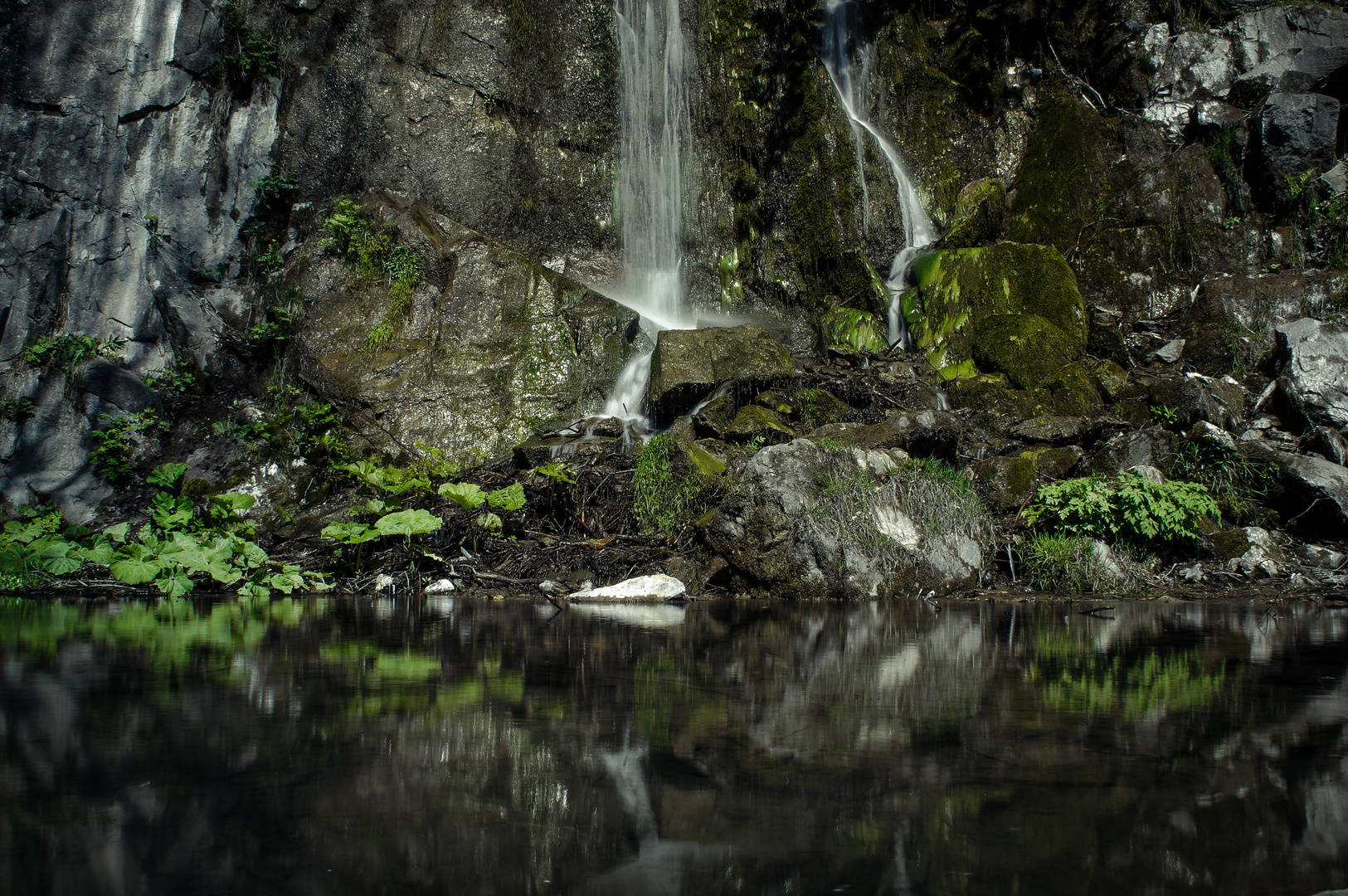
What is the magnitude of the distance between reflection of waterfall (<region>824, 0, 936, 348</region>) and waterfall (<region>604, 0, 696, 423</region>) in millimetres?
2871

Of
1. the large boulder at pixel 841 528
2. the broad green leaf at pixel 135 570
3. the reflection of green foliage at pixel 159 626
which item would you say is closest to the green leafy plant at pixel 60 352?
the broad green leaf at pixel 135 570

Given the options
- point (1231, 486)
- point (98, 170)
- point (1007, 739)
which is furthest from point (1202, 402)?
point (98, 170)

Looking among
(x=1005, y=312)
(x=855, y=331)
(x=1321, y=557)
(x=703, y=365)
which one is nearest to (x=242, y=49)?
(x=703, y=365)

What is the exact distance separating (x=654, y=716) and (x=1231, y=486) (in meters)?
8.11

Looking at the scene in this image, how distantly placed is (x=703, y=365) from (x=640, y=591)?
14.8ft

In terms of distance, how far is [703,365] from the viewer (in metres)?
8.88

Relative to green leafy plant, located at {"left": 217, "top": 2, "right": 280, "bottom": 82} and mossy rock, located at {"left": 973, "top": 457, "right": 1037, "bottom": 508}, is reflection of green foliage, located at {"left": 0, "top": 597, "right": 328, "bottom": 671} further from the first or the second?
green leafy plant, located at {"left": 217, "top": 2, "right": 280, "bottom": 82}

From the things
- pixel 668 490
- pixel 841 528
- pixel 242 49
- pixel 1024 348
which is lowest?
pixel 841 528

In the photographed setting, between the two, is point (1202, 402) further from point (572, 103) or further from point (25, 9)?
point (25, 9)

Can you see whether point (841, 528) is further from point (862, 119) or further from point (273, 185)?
point (862, 119)

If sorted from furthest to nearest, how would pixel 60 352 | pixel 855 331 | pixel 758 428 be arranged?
1. pixel 855 331
2. pixel 60 352
3. pixel 758 428

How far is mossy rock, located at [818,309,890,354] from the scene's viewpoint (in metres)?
10.9

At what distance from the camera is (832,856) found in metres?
0.84

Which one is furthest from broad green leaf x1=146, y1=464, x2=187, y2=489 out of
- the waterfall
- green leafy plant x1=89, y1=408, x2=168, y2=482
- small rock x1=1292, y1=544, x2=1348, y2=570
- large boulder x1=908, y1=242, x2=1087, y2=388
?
small rock x1=1292, y1=544, x2=1348, y2=570
